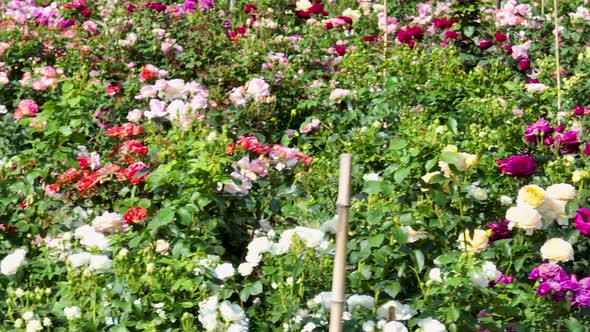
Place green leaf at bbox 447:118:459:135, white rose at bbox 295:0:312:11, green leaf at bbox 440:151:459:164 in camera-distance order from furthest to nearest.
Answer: white rose at bbox 295:0:312:11 < green leaf at bbox 447:118:459:135 < green leaf at bbox 440:151:459:164

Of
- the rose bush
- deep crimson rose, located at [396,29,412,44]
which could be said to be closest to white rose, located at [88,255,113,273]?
the rose bush

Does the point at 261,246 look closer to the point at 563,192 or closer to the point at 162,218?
the point at 162,218

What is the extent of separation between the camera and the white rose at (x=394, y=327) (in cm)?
234

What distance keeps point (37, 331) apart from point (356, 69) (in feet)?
9.71

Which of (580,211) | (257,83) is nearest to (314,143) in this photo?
(257,83)

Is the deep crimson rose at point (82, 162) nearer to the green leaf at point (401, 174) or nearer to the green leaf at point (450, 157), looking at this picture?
the green leaf at point (401, 174)

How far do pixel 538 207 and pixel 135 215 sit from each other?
42.6 inches

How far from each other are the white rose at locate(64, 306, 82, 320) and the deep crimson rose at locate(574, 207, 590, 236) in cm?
Answer: 122

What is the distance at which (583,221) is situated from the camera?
2.56 metres

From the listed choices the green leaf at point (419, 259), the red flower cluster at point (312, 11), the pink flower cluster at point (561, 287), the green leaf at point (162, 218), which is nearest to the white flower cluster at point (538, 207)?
the pink flower cluster at point (561, 287)

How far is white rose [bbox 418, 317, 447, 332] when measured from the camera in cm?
233

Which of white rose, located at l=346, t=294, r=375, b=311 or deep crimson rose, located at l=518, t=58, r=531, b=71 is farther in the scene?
deep crimson rose, located at l=518, t=58, r=531, b=71

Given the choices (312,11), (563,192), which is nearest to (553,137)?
(563,192)

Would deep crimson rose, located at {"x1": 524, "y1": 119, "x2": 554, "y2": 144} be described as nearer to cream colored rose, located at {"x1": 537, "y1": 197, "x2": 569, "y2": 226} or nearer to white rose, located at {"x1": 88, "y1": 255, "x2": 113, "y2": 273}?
cream colored rose, located at {"x1": 537, "y1": 197, "x2": 569, "y2": 226}
